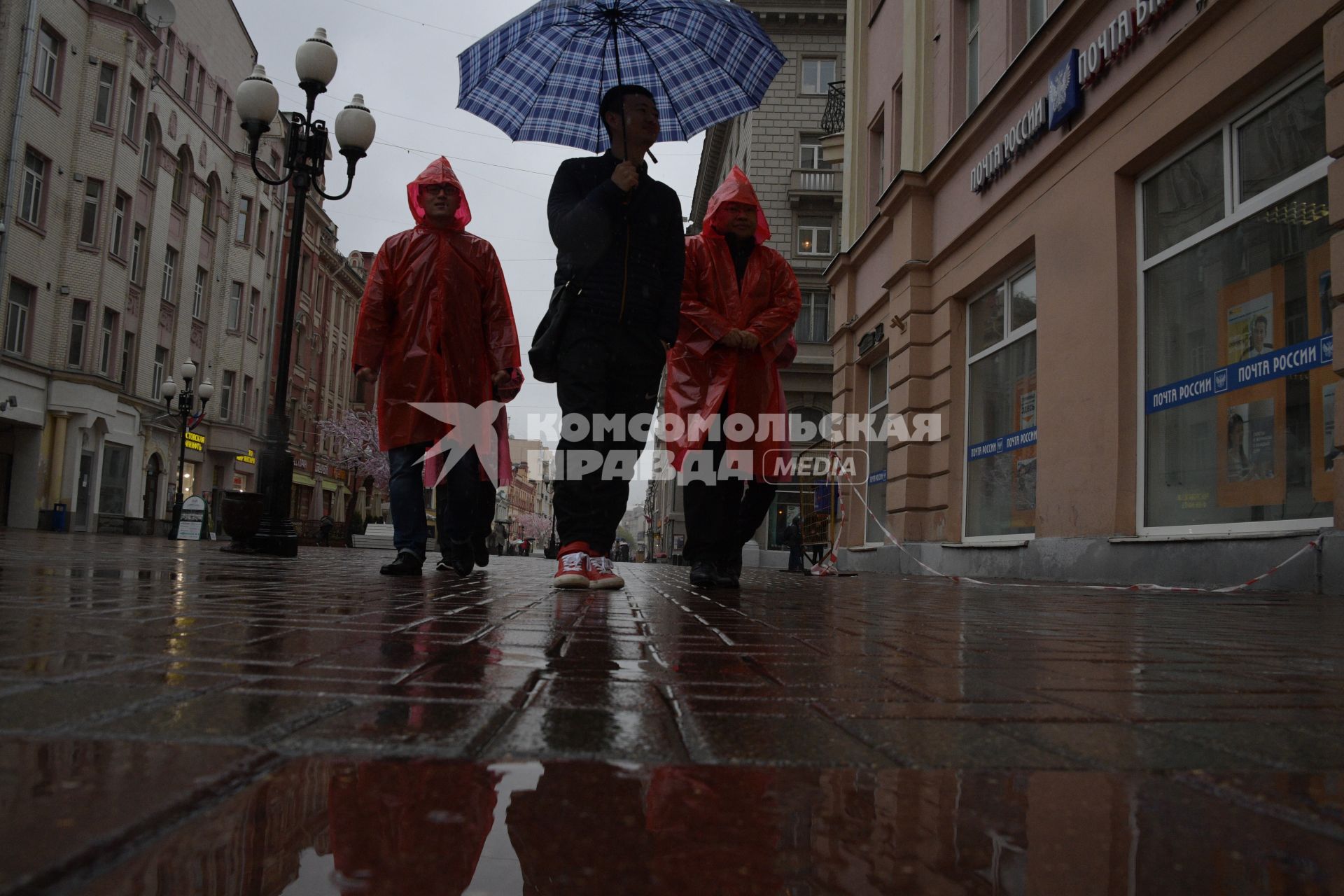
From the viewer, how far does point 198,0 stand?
32344 mm

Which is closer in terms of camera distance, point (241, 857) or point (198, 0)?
point (241, 857)

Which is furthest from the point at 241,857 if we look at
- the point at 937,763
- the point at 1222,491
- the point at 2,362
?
the point at 2,362

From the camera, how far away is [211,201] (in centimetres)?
3425

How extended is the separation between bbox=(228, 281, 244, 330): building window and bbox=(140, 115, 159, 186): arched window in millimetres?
6992

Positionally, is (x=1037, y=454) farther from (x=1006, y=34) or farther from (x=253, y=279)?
(x=253, y=279)

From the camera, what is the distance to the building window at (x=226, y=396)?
35.0 m

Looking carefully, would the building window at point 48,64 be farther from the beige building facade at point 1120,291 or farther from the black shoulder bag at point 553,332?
the black shoulder bag at point 553,332

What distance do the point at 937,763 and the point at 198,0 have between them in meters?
38.4

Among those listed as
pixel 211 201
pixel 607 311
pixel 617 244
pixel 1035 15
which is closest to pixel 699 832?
pixel 607 311

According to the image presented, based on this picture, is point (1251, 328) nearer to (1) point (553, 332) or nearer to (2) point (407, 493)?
(1) point (553, 332)

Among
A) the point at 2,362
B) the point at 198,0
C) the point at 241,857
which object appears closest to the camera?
the point at 241,857

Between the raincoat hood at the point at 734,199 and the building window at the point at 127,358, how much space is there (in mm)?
27431

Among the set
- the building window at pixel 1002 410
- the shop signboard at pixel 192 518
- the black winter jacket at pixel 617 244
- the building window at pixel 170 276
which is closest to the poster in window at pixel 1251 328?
the building window at pixel 1002 410

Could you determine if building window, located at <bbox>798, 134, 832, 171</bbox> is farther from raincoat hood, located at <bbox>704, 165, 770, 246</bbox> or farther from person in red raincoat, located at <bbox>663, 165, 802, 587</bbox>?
person in red raincoat, located at <bbox>663, 165, 802, 587</bbox>
